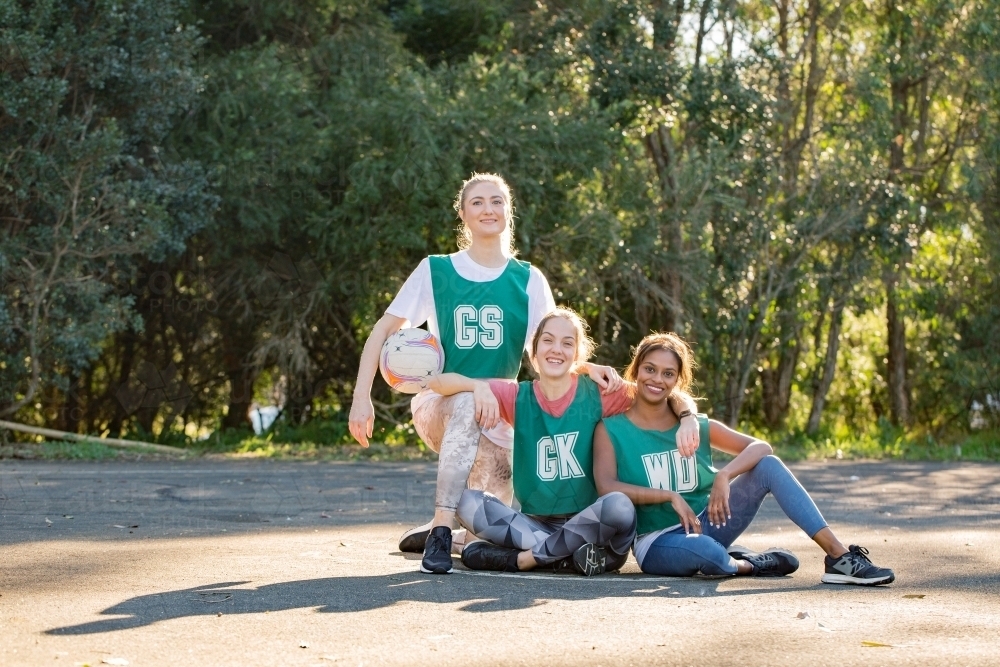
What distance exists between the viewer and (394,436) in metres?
16.8

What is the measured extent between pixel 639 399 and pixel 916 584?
1.42 metres

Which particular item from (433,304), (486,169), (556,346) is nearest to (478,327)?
(433,304)

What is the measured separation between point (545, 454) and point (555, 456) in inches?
1.8

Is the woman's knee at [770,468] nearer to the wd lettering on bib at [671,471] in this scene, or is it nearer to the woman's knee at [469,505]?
the wd lettering on bib at [671,471]

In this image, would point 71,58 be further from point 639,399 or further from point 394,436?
point 639,399

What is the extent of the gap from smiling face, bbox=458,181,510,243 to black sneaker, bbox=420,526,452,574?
1.46 meters

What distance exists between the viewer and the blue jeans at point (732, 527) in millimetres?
5801

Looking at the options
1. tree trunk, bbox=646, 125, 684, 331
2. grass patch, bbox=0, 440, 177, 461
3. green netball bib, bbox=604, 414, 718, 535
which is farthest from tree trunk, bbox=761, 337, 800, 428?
green netball bib, bbox=604, 414, 718, 535

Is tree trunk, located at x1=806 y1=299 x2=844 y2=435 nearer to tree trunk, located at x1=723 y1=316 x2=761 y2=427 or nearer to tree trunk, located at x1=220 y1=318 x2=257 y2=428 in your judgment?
tree trunk, located at x1=723 y1=316 x2=761 y2=427

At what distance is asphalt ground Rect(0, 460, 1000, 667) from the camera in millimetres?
4012

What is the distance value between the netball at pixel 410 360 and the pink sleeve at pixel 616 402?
2.56 feet

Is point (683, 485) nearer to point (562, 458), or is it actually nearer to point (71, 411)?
point (562, 458)

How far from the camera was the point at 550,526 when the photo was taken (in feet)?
20.5

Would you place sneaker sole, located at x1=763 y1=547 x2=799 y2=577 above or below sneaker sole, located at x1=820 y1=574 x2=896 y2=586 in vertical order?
above
